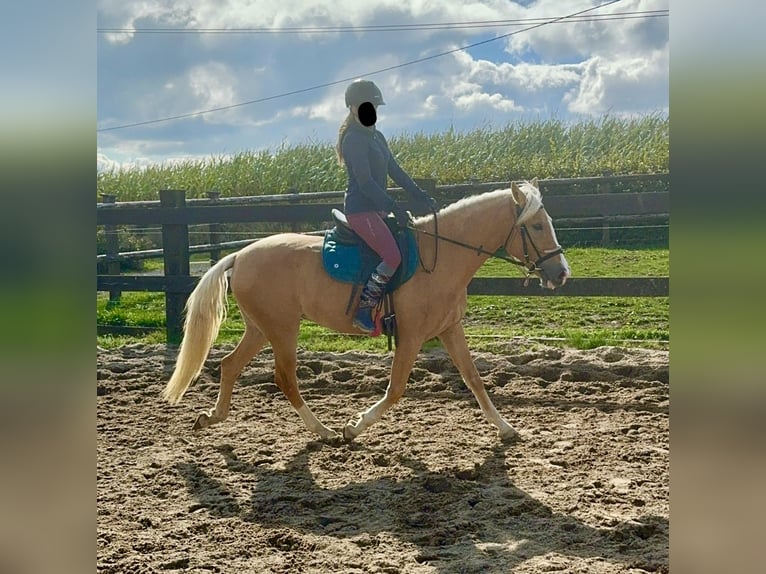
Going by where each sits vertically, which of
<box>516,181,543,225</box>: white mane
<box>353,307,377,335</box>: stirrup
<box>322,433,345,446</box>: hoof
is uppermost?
<box>516,181,543,225</box>: white mane

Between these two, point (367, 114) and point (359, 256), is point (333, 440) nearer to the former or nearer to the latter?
point (359, 256)

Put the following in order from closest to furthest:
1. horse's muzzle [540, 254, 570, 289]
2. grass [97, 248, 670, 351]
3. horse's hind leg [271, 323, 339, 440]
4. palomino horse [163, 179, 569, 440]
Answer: horse's muzzle [540, 254, 570, 289] < palomino horse [163, 179, 569, 440] < horse's hind leg [271, 323, 339, 440] < grass [97, 248, 670, 351]

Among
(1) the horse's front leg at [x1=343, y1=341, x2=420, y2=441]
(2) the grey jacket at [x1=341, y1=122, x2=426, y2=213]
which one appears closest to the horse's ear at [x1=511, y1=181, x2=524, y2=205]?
(2) the grey jacket at [x1=341, y1=122, x2=426, y2=213]

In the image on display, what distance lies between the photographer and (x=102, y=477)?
3387 millimetres

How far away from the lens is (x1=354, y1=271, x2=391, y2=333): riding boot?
3.70 metres

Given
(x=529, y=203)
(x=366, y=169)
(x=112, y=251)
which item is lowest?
(x=112, y=251)

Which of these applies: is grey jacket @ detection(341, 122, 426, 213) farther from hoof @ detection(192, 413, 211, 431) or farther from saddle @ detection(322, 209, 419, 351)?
hoof @ detection(192, 413, 211, 431)

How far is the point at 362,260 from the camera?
376 cm

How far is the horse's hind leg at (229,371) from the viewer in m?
4.00

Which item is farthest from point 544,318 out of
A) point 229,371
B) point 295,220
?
point 229,371

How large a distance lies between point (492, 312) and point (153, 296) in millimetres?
4390

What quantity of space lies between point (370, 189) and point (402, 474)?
4.70 ft
